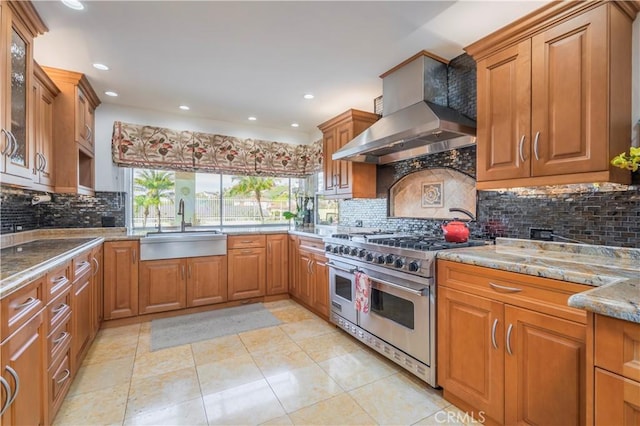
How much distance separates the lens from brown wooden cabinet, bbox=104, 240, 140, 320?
3.00 m

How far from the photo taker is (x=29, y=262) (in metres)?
1.59

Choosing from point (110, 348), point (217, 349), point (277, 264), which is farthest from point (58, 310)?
point (277, 264)

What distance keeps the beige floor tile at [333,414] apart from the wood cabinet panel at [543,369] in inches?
30.6

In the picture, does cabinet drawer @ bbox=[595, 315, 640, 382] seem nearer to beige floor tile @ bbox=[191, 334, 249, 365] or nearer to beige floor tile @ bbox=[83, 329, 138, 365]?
beige floor tile @ bbox=[191, 334, 249, 365]

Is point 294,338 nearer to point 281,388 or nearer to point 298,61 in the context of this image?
point 281,388

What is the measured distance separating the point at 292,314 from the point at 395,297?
1.57m

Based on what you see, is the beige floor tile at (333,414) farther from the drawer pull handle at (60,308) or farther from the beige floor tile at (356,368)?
the drawer pull handle at (60,308)

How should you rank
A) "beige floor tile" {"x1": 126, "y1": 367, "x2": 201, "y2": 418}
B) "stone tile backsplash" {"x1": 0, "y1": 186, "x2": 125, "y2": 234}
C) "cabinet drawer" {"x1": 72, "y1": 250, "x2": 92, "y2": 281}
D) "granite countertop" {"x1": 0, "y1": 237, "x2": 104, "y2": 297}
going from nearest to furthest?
"granite countertop" {"x1": 0, "y1": 237, "x2": 104, "y2": 297}, "beige floor tile" {"x1": 126, "y1": 367, "x2": 201, "y2": 418}, "cabinet drawer" {"x1": 72, "y1": 250, "x2": 92, "y2": 281}, "stone tile backsplash" {"x1": 0, "y1": 186, "x2": 125, "y2": 234}

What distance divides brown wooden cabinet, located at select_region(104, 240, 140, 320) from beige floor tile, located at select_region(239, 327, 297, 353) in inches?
50.7

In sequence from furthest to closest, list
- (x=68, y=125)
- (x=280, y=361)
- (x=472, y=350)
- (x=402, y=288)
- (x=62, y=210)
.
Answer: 1. (x=62, y=210)
2. (x=68, y=125)
3. (x=280, y=361)
4. (x=402, y=288)
5. (x=472, y=350)

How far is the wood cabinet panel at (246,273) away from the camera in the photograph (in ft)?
11.9

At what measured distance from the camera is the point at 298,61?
8.21 feet

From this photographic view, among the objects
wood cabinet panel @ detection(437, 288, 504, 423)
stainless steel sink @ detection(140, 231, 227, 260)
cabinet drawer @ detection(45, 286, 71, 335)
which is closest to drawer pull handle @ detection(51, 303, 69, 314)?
cabinet drawer @ detection(45, 286, 71, 335)

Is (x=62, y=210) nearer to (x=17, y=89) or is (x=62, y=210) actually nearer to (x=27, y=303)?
(x=17, y=89)
